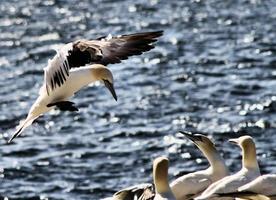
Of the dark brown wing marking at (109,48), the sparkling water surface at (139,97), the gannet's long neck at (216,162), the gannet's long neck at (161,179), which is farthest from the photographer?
the sparkling water surface at (139,97)

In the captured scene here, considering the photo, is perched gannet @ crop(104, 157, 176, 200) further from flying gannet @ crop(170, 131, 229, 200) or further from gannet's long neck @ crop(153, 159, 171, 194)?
flying gannet @ crop(170, 131, 229, 200)

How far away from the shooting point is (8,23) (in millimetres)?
33094

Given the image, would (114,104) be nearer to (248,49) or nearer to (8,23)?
(248,49)

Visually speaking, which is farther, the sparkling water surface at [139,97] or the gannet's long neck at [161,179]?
the sparkling water surface at [139,97]

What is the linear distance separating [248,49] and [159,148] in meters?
7.60

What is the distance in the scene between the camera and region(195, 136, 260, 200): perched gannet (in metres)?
12.3

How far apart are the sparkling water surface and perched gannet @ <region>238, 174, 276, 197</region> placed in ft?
25.2

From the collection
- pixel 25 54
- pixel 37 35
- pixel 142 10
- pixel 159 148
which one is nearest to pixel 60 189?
pixel 159 148

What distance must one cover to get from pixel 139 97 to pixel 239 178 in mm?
12450

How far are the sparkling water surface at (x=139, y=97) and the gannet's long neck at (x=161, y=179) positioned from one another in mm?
7076

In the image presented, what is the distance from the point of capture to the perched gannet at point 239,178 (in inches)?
486

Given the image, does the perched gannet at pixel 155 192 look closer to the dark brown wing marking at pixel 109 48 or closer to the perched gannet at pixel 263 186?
the perched gannet at pixel 263 186

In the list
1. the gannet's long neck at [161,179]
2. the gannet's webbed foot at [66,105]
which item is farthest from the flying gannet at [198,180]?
the gannet's webbed foot at [66,105]

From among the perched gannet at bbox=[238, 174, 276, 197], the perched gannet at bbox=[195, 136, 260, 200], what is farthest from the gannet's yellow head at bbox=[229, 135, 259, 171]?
the perched gannet at bbox=[238, 174, 276, 197]
